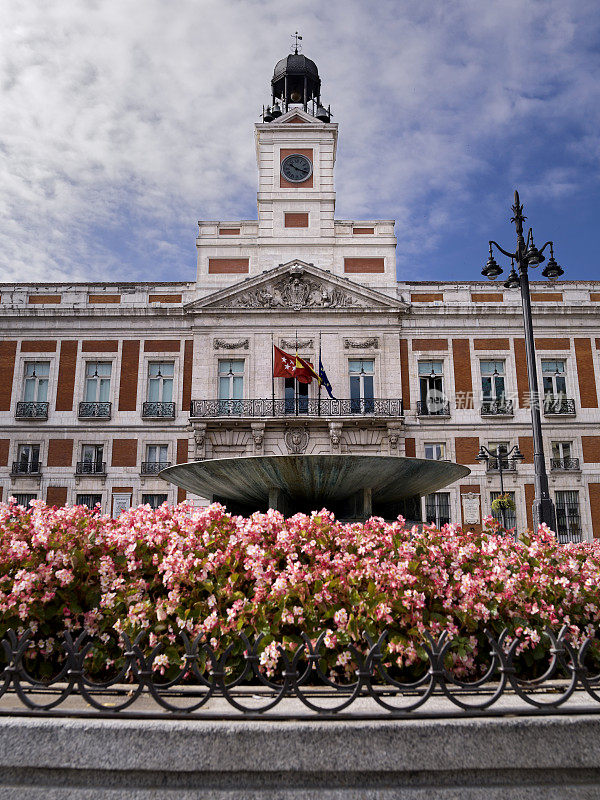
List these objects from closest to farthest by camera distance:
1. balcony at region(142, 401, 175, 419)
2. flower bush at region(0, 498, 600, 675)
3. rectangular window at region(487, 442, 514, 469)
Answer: flower bush at region(0, 498, 600, 675), rectangular window at region(487, 442, 514, 469), balcony at region(142, 401, 175, 419)

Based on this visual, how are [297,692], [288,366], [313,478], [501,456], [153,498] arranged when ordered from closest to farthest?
[297,692] → [313,478] → [501,456] → [288,366] → [153,498]

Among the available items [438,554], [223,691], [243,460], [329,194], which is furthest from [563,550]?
[329,194]

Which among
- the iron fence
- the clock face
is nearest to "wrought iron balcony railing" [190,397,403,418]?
the clock face

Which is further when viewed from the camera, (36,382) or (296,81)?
(296,81)

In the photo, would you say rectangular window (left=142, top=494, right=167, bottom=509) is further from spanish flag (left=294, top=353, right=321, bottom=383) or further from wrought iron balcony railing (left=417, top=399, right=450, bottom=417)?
wrought iron balcony railing (left=417, top=399, right=450, bottom=417)

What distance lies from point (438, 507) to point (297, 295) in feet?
35.7

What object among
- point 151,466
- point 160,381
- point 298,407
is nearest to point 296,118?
point 160,381

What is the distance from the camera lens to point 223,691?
8.75 feet

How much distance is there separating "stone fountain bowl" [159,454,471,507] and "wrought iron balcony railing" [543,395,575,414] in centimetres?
1997

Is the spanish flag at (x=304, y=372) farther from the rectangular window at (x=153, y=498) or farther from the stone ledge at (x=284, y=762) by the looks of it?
the stone ledge at (x=284, y=762)

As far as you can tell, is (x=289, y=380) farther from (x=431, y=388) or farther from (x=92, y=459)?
(x=92, y=459)

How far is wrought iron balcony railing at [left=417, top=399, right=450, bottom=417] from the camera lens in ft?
90.3

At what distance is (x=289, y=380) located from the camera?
2781 cm

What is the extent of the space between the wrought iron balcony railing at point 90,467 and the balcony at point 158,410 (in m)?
2.73
